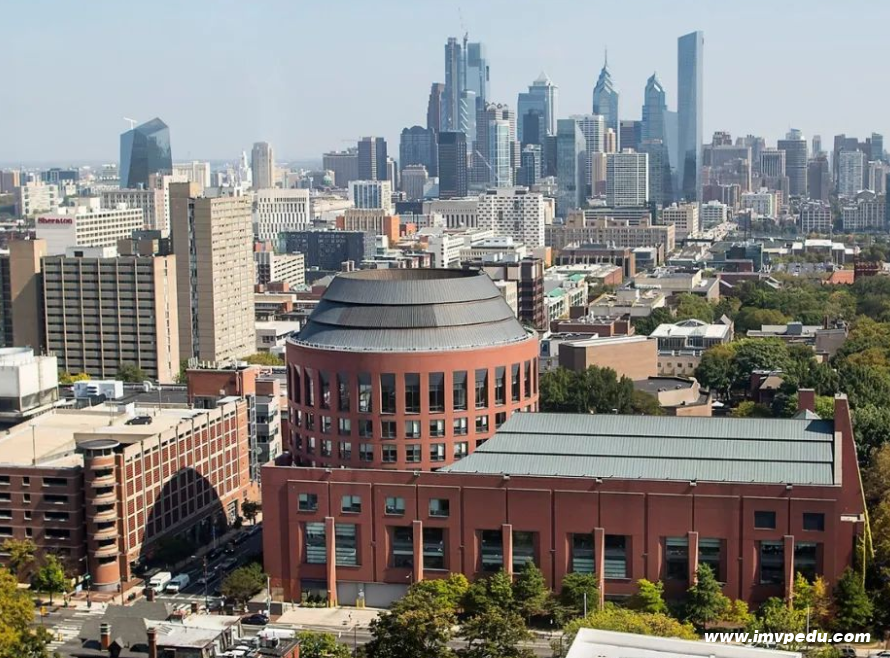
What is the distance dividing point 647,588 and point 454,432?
1479 centimetres

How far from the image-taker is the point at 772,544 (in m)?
68.4

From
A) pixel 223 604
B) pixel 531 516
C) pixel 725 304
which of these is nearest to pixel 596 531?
pixel 531 516

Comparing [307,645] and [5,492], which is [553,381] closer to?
[5,492]

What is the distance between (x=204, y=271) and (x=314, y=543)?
73577 mm

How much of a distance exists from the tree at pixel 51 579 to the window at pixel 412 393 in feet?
66.8

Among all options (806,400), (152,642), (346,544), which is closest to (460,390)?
(346,544)

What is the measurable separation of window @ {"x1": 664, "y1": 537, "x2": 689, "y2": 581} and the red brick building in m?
0.07

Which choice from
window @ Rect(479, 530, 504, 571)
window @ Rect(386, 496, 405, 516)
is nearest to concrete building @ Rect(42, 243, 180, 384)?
window @ Rect(386, 496, 405, 516)

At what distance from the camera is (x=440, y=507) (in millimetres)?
72000

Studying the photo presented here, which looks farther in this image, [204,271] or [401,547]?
[204,271]

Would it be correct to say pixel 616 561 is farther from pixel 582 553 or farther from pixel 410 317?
pixel 410 317

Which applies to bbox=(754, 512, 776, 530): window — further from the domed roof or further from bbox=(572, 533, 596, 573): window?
the domed roof

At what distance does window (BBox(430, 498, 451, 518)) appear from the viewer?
2830 inches

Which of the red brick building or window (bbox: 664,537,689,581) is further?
window (bbox: 664,537,689,581)
